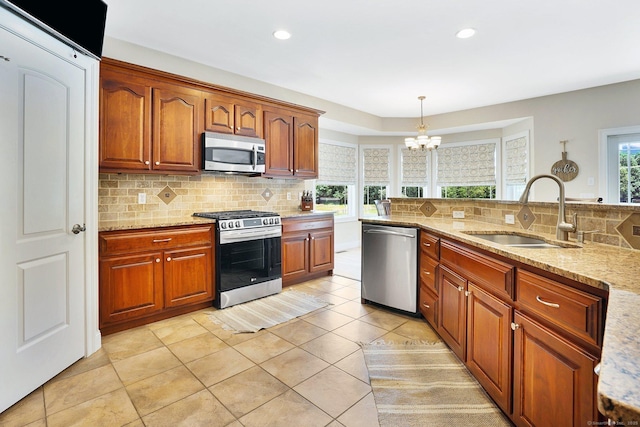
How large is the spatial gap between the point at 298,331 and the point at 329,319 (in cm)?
38

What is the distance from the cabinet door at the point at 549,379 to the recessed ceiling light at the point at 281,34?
2945mm

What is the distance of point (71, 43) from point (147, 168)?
118 centimetres

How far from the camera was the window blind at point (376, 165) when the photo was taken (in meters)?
7.01

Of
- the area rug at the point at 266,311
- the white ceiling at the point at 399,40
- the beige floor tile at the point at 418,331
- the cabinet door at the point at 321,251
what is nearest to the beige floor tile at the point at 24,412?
the area rug at the point at 266,311

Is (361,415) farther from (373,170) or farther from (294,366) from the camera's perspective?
(373,170)

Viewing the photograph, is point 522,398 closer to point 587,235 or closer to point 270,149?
point 587,235

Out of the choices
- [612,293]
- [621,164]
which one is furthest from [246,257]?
[621,164]

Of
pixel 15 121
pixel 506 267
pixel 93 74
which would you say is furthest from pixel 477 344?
pixel 93 74

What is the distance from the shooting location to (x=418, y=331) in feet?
9.25

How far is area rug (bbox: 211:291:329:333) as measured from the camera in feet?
9.86

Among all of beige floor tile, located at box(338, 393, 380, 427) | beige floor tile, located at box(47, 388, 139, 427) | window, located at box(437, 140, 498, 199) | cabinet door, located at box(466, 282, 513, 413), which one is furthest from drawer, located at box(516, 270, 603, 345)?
window, located at box(437, 140, 498, 199)

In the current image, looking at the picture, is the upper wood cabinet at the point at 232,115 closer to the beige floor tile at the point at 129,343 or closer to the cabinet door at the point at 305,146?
the cabinet door at the point at 305,146

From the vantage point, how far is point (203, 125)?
352 cm

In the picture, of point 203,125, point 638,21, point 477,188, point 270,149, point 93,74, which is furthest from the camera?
point 477,188
